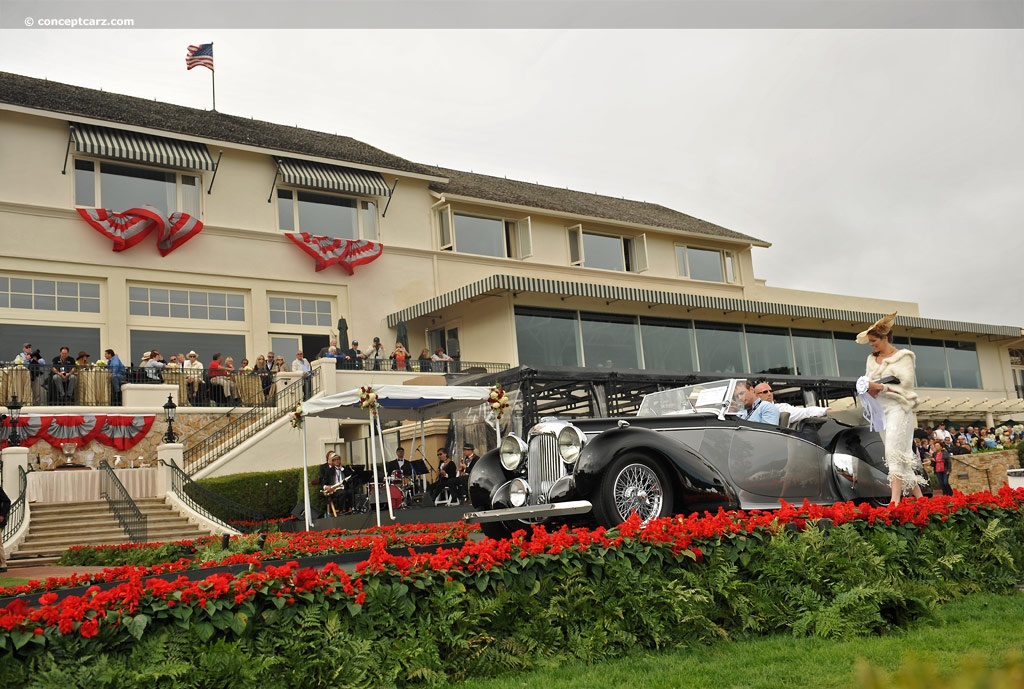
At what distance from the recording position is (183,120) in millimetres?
29688

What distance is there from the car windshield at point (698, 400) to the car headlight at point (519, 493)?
1.60 meters

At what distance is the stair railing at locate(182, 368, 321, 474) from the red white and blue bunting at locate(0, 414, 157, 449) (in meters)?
1.31

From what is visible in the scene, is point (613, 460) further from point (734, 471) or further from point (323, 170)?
point (323, 170)

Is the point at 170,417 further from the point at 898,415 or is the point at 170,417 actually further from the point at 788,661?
the point at 788,661

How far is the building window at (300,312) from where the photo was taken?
29266 mm

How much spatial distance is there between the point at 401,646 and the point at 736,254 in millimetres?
38548

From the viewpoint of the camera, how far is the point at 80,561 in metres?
14.9

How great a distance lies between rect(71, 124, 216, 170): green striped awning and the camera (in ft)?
86.2

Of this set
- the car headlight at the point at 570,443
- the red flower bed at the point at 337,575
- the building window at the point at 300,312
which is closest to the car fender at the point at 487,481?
the car headlight at the point at 570,443

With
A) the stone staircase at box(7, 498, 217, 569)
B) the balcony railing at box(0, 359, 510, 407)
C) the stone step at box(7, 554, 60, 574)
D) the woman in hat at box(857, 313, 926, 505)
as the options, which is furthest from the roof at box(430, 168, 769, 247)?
the woman in hat at box(857, 313, 926, 505)

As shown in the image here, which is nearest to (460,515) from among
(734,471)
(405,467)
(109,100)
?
(405,467)

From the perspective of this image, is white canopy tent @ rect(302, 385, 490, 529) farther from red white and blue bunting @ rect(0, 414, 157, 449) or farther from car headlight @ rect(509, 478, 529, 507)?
car headlight @ rect(509, 478, 529, 507)

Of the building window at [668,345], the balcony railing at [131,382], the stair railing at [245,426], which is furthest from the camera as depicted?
the building window at [668,345]

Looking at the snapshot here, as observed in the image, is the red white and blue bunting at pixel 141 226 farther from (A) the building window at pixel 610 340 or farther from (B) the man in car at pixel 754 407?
(B) the man in car at pixel 754 407
